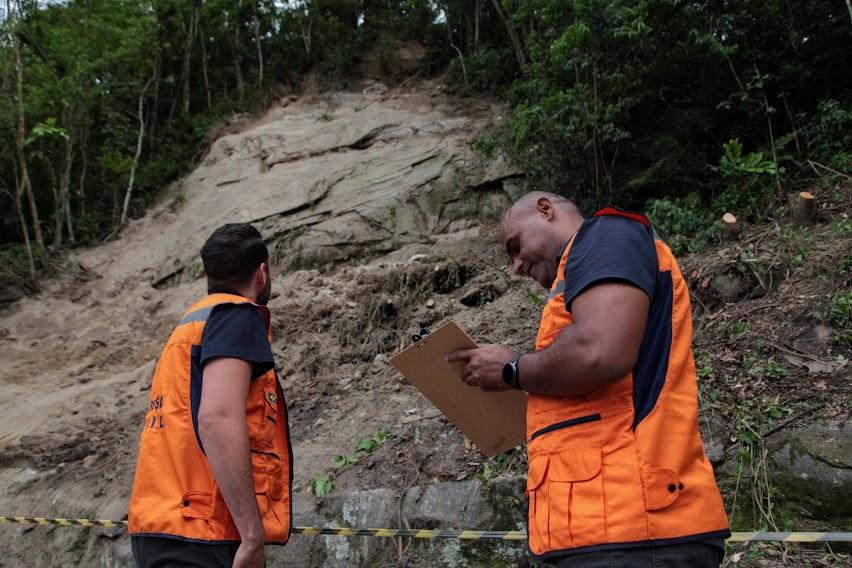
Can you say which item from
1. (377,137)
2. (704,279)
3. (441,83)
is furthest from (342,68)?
(704,279)

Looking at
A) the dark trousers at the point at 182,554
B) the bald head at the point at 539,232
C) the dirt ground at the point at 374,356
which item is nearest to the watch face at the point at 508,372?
the bald head at the point at 539,232

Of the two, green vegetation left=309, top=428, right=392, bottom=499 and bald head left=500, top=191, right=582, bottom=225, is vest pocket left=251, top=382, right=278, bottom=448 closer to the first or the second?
bald head left=500, top=191, right=582, bottom=225

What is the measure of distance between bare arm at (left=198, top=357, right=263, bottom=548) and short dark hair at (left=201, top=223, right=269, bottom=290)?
1.33 ft

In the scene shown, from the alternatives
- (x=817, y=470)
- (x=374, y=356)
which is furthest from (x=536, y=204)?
(x=374, y=356)

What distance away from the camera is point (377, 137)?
11.2 m

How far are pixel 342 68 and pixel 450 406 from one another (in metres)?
13.8

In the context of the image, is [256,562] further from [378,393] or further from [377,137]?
[377,137]

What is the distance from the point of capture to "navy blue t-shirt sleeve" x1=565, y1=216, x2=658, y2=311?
4.74 ft

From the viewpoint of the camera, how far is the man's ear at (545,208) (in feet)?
6.30

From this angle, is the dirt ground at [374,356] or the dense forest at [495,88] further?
the dense forest at [495,88]

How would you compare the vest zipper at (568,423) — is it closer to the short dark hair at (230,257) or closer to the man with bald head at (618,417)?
the man with bald head at (618,417)

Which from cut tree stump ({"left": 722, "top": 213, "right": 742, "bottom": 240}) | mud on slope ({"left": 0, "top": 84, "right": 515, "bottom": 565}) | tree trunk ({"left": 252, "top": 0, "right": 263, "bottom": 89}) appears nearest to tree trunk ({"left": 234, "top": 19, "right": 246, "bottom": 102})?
tree trunk ({"left": 252, "top": 0, "right": 263, "bottom": 89})

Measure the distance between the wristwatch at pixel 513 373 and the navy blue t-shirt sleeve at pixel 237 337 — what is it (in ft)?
2.73

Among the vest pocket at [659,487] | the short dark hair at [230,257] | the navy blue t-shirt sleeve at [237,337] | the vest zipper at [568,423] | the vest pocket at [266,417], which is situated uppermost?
the short dark hair at [230,257]
